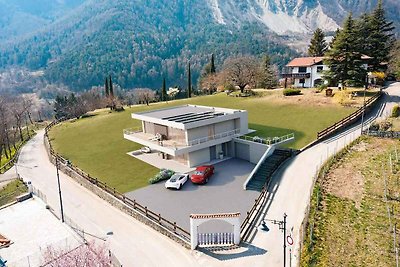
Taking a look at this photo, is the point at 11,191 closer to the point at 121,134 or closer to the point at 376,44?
the point at 121,134

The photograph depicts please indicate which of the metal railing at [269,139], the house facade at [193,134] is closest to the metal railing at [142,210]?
the house facade at [193,134]

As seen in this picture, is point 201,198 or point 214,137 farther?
point 214,137

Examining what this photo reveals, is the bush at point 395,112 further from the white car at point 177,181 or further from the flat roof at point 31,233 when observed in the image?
the flat roof at point 31,233

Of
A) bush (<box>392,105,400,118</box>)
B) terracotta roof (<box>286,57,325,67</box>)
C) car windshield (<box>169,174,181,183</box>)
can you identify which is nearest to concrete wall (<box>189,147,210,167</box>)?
car windshield (<box>169,174,181,183</box>)

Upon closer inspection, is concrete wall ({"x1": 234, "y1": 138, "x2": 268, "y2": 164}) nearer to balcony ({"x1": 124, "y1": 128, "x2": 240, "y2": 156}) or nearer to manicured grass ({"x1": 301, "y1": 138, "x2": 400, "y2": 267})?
balcony ({"x1": 124, "y1": 128, "x2": 240, "y2": 156})

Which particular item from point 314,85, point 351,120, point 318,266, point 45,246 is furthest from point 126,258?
point 314,85

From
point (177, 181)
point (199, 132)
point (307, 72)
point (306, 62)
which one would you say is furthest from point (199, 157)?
point (306, 62)
